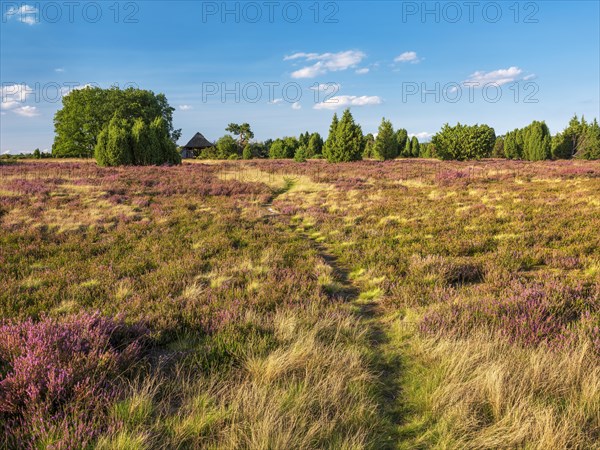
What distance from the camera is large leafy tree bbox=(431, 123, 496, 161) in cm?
5244

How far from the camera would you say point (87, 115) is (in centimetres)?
5866

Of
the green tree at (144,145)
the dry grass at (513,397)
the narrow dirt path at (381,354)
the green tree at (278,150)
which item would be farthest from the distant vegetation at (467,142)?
the dry grass at (513,397)

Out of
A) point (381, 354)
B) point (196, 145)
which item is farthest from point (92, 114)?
point (381, 354)

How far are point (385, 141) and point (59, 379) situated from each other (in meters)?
56.7

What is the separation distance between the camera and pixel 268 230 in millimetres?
10633

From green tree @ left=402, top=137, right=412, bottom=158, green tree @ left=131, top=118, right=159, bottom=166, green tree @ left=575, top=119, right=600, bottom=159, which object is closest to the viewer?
green tree @ left=131, top=118, right=159, bottom=166

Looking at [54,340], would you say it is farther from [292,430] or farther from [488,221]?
[488,221]

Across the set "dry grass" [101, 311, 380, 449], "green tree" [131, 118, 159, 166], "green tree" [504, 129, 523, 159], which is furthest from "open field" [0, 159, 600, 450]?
"green tree" [504, 129, 523, 159]

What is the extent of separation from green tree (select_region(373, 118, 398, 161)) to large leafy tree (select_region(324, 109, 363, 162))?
Result: 863cm

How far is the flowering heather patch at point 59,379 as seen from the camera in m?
2.31

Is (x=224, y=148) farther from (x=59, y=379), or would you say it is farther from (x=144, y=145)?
(x=59, y=379)

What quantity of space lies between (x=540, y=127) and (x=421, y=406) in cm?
6641

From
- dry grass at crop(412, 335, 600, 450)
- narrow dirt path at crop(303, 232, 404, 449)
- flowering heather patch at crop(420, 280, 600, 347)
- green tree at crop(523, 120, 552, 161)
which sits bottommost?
narrow dirt path at crop(303, 232, 404, 449)

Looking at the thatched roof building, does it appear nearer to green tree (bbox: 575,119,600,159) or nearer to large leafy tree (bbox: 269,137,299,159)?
large leafy tree (bbox: 269,137,299,159)
